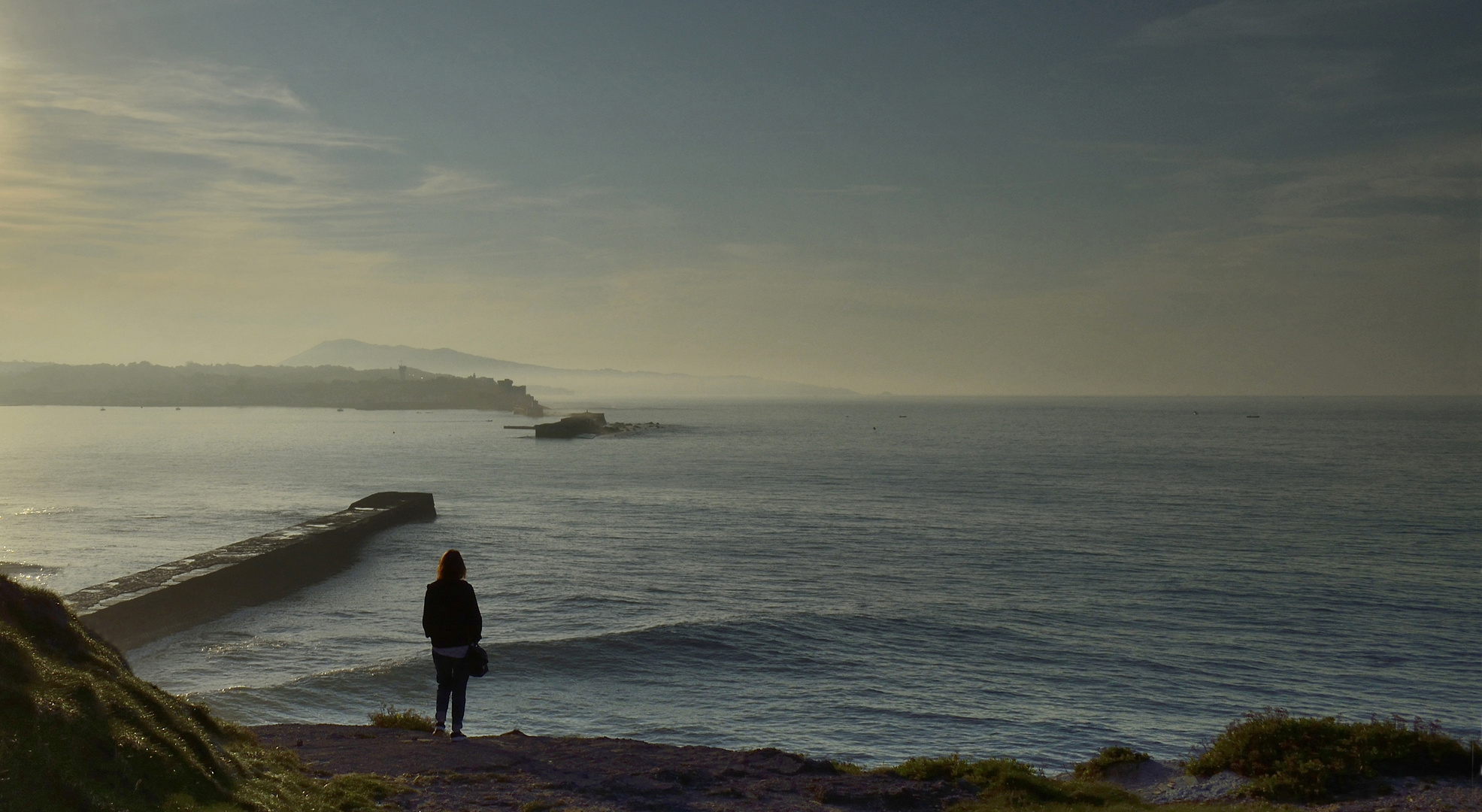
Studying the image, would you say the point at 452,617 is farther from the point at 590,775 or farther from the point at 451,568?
the point at 590,775

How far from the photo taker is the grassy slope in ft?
20.9

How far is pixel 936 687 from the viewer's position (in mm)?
19859

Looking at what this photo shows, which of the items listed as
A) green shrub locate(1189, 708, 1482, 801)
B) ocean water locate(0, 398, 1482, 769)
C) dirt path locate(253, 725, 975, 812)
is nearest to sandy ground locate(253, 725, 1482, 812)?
dirt path locate(253, 725, 975, 812)

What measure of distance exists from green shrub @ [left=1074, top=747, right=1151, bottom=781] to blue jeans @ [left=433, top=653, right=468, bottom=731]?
7.85 meters

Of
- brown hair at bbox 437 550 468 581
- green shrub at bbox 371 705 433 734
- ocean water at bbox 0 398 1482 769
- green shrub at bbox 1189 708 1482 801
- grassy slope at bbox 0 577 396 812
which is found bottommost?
ocean water at bbox 0 398 1482 769

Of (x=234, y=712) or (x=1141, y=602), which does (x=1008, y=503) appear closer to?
(x=1141, y=602)

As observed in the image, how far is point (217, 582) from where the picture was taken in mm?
27109

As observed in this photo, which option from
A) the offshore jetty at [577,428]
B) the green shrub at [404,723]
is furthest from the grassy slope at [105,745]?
the offshore jetty at [577,428]

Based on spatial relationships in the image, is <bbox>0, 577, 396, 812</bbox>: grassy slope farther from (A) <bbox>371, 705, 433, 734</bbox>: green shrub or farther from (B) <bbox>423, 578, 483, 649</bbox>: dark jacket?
(A) <bbox>371, 705, 433, 734</bbox>: green shrub

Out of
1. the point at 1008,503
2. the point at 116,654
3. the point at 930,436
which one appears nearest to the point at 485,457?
the point at 1008,503

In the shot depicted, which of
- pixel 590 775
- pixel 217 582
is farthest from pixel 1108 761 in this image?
pixel 217 582

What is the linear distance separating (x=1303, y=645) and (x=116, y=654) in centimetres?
2593

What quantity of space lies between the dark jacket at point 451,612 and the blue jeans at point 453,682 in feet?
1.21

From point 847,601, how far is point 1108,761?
16458 mm
